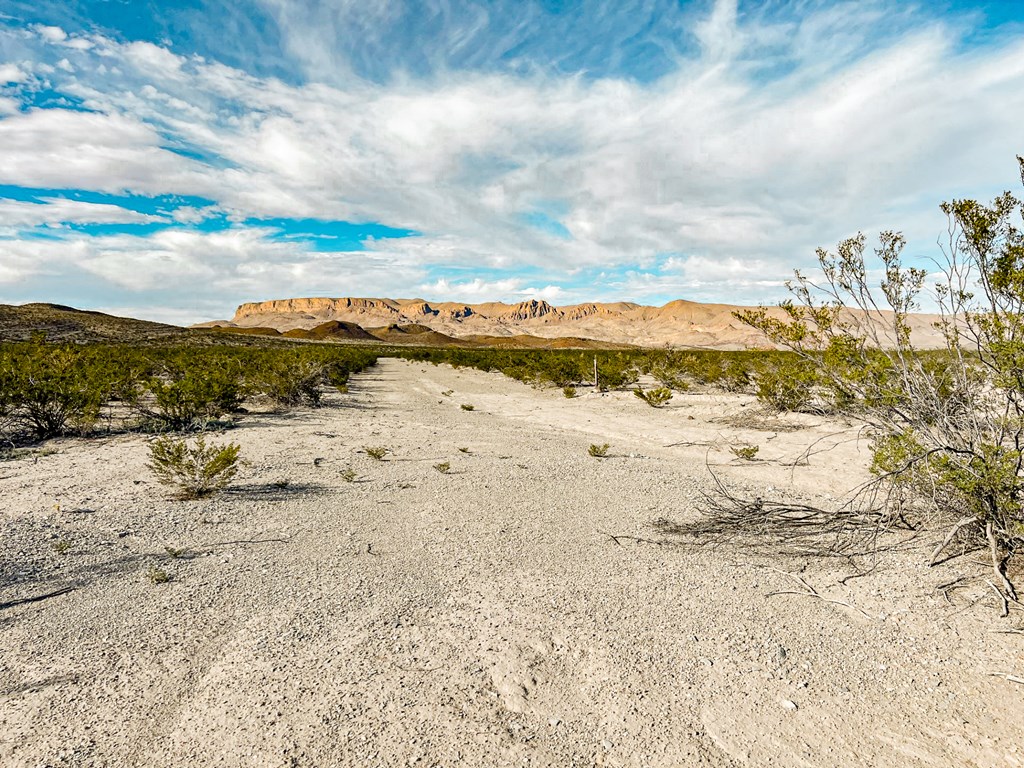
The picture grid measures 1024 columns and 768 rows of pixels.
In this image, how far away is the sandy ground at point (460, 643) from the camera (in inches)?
109

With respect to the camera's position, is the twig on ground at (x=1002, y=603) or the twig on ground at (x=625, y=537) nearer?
the twig on ground at (x=1002, y=603)

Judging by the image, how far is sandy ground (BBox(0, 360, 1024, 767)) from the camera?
2766mm

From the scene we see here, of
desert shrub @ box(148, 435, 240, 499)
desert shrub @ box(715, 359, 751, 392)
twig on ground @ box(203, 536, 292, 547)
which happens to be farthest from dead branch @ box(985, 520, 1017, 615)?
desert shrub @ box(715, 359, 751, 392)

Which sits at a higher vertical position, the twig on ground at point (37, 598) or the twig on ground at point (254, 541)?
the twig on ground at point (37, 598)

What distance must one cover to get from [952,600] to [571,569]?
119 inches

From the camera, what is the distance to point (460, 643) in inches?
145

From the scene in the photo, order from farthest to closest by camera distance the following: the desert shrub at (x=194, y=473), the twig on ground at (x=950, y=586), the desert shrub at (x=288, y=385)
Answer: the desert shrub at (x=288, y=385) < the desert shrub at (x=194, y=473) < the twig on ground at (x=950, y=586)

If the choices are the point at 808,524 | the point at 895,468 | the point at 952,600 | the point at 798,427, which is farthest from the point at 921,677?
the point at 798,427

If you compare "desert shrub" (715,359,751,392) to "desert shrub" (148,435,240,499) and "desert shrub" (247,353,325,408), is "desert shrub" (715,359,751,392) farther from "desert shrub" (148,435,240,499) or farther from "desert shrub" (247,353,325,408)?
"desert shrub" (148,435,240,499)

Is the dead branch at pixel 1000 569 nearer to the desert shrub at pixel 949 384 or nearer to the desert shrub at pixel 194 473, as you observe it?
the desert shrub at pixel 949 384

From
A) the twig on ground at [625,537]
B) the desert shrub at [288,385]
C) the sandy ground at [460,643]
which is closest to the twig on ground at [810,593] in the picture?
the sandy ground at [460,643]

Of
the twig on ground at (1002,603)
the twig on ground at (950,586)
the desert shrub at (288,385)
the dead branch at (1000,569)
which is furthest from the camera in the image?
the desert shrub at (288,385)

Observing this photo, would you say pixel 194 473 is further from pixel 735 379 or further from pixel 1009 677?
pixel 735 379

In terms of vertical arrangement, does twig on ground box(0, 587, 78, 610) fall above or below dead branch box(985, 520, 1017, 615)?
below
